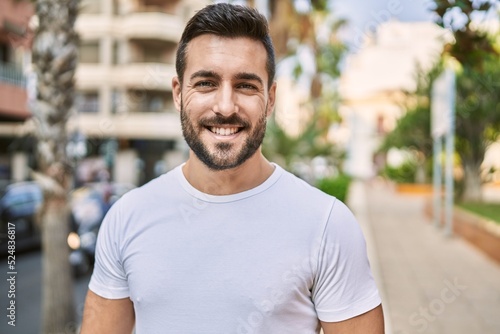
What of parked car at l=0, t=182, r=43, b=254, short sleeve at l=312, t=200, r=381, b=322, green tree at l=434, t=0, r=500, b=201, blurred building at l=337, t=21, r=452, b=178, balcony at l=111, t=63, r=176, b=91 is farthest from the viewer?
blurred building at l=337, t=21, r=452, b=178

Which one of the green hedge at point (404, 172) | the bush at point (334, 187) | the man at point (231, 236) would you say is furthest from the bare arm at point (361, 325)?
the green hedge at point (404, 172)

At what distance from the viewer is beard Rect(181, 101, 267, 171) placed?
5.86ft

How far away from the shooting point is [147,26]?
3666cm

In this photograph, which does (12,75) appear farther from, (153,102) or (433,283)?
(153,102)

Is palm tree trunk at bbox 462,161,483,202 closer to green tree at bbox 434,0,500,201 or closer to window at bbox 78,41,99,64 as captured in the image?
green tree at bbox 434,0,500,201

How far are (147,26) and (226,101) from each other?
3633 cm

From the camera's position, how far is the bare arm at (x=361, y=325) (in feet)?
5.65

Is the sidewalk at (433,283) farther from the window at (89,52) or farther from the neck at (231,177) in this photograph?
the window at (89,52)

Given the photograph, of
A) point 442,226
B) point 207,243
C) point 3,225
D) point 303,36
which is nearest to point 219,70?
point 207,243

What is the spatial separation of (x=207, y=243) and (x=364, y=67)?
56508 millimetres

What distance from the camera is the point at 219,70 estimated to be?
5.81 ft

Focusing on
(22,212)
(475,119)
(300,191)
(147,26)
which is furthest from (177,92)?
(147,26)

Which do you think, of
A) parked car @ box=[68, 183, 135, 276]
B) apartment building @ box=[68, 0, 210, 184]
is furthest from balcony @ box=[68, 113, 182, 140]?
parked car @ box=[68, 183, 135, 276]

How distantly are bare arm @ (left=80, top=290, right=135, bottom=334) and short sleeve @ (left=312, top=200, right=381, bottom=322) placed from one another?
0.60 meters
